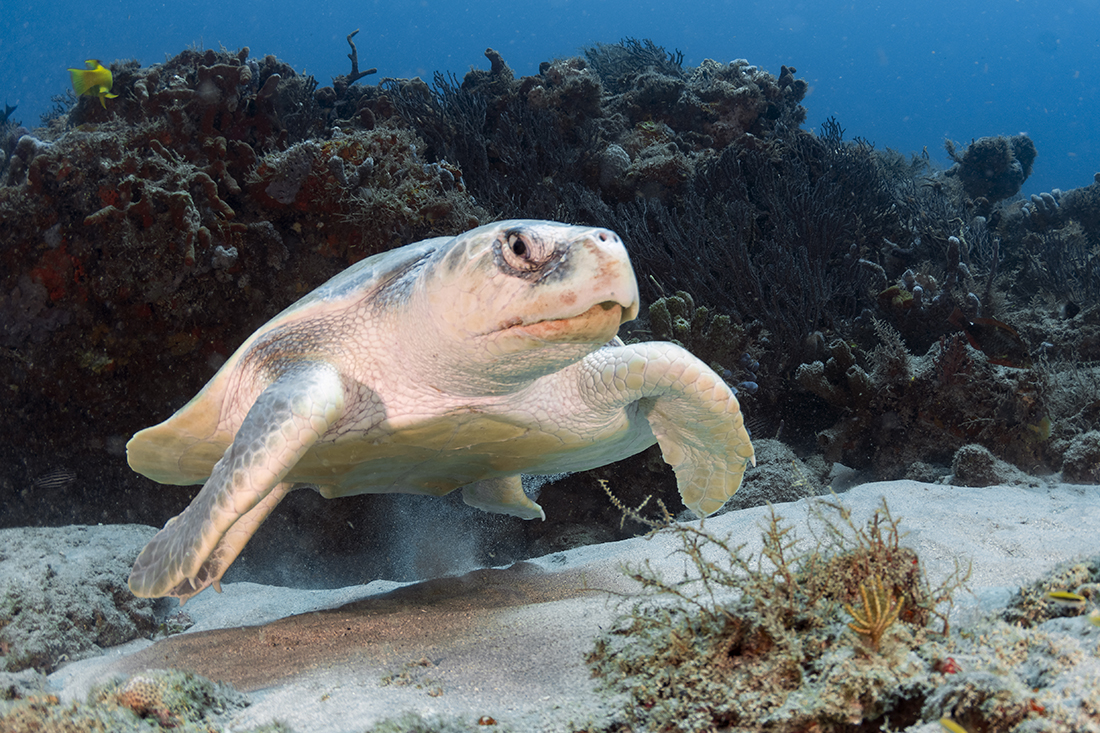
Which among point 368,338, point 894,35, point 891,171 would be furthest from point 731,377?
point 894,35

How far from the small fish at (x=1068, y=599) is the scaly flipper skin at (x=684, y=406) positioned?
1151 mm

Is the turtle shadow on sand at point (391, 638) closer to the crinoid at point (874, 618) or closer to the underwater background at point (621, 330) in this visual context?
the underwater background at point (621, 330)

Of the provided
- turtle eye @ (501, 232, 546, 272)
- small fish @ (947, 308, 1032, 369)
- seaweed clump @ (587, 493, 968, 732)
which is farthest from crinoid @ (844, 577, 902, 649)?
small fish @ (947, 308, 1032, 369)

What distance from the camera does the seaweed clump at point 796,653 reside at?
0.96 meters

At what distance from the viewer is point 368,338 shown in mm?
2242

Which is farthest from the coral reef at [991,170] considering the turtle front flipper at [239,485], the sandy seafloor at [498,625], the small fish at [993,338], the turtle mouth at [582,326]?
the turtle front flipper at [239,485]

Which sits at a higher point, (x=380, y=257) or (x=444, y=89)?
(x=444, y=89)

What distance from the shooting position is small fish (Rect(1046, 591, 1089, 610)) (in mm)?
1001

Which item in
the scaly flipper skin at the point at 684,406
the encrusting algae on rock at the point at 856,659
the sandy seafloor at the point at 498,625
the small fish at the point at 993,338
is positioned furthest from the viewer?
the small fish at the point at 993,338

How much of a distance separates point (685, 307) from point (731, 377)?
66cm

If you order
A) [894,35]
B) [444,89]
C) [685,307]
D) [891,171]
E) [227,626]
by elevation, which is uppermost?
[894,35]

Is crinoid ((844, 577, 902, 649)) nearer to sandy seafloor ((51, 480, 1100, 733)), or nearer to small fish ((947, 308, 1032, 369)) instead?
sandy seafloor ((51, 480, 1100, 733))

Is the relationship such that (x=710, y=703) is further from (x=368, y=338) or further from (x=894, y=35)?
(x=894, y=35)

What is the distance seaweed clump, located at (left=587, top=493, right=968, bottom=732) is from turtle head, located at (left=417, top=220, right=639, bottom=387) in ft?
2.40
